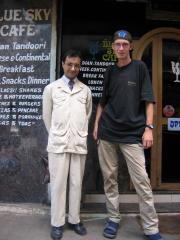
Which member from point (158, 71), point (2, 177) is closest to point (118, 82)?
point (158, 71)

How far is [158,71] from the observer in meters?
6.06

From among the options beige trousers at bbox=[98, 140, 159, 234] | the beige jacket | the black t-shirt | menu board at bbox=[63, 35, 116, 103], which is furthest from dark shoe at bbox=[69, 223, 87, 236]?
menu board at bbox=[63, 35, 116, 103]

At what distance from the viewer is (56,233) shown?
4863 mm

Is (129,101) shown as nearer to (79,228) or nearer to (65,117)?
(65,117)

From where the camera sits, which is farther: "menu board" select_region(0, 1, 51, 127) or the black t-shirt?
"menu board" select_region(0, 1, 51, 127)

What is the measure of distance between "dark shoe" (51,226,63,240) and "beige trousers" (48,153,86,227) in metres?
0.04

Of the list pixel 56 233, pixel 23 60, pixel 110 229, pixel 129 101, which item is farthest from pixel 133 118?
pixel 23 60

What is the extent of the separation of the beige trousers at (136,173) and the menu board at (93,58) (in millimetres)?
1199

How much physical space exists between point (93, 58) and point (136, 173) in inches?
73.5

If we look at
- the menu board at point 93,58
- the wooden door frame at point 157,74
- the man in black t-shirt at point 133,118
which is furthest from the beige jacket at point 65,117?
the wooden door frame at point 157,74

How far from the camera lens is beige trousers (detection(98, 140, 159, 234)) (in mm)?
4699

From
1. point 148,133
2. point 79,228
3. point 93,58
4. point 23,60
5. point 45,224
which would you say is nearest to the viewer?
point 148,133

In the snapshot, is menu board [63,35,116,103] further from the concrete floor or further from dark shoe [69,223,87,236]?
dark shoe [69,223,87,236]

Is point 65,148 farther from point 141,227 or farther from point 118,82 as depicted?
point 141,227
